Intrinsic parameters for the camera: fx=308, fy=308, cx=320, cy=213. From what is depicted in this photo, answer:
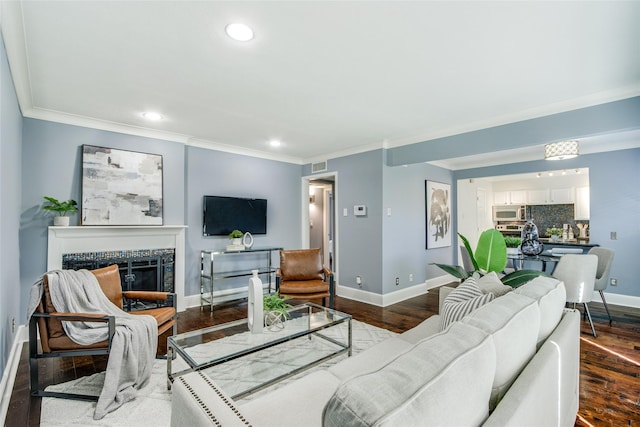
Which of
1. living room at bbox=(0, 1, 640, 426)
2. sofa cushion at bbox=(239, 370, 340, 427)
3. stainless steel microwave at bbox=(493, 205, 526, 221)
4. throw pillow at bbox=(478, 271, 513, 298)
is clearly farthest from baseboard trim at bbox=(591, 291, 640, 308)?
sofa cushion at bbox=(239, 370, 340, 427)

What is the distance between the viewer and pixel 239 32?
6.21ft

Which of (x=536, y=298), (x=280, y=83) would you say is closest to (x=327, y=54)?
(x=280, y=83)

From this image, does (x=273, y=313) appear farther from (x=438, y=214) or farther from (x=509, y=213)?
(x=509, y=213)

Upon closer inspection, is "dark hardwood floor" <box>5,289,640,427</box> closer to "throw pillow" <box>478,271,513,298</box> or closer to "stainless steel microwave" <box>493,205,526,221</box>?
"throw pillow" <box>478,271,513,298</box>

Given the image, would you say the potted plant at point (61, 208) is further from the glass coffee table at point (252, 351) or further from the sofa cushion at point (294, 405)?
the sofa cushion at point (294, 405)

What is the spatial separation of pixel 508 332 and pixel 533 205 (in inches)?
296

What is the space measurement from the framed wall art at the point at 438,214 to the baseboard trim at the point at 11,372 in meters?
5.22

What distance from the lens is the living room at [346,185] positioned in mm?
2709

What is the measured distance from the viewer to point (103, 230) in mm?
3480

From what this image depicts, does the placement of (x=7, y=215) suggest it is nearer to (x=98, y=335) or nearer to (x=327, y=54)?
(x=98, y=335)

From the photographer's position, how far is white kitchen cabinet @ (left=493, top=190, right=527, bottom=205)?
23.6 ft

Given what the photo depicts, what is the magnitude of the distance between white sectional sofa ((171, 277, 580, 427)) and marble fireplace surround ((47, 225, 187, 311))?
9.78 ft

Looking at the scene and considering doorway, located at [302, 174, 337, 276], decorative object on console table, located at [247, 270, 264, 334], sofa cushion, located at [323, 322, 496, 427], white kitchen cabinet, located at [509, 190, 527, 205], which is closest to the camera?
sofa cushion, located at [323, 322, 496, 427]

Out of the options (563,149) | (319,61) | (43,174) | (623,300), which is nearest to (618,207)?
(623,300)
